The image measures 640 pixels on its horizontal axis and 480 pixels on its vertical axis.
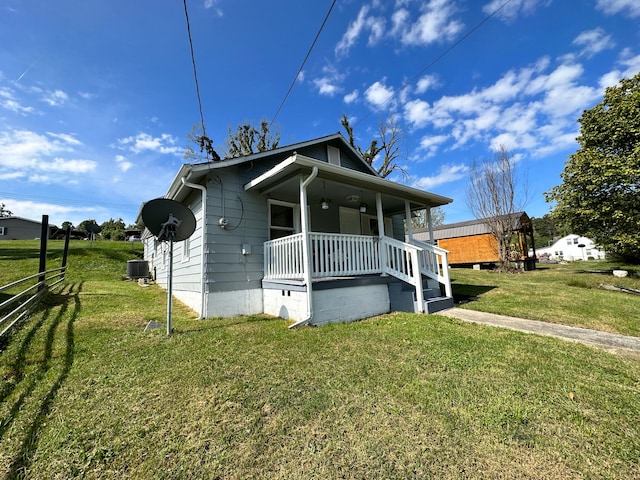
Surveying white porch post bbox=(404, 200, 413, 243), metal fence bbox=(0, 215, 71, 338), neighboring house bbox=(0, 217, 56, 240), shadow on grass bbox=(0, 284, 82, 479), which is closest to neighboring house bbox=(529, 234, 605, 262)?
white porch post bbox=(404, 200, 413, 243)

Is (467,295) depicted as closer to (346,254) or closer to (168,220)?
(346,254)

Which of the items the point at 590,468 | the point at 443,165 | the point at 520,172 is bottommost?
the point at 590,468

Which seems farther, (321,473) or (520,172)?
(520,172)

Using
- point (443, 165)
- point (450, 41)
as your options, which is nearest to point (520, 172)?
point (443, 165)

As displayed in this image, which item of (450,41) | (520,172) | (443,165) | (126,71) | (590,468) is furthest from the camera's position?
(443,165)

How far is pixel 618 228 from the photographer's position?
1100 cm

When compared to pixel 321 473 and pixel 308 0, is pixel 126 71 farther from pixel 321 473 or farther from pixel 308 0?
pixel 321 473

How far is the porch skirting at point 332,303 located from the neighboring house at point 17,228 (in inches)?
1508

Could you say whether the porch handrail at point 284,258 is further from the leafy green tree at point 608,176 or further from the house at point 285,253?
the leafy green tree at point 608,176

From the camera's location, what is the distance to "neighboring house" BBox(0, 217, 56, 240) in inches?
1159

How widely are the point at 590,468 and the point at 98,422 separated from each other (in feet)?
11.6

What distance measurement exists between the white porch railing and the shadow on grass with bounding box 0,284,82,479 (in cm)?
346


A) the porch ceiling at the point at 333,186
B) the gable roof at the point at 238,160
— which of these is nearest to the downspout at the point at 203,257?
the gable roof at the point at 238,160

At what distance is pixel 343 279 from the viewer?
5547 mm
